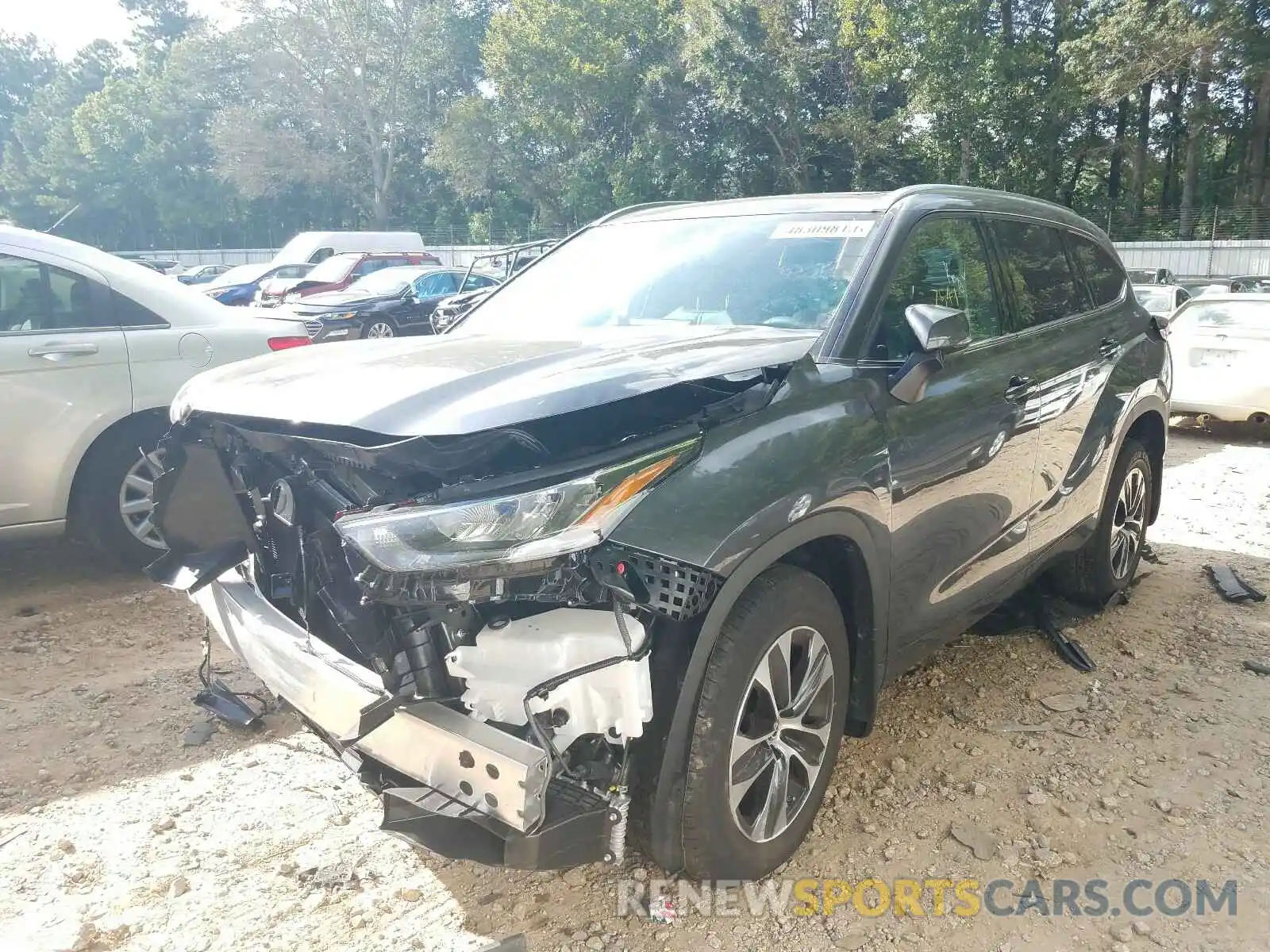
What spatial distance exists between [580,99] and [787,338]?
122 feet

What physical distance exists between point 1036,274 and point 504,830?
A: 311 cm

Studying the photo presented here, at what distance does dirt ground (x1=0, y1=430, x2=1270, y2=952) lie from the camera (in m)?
2.43

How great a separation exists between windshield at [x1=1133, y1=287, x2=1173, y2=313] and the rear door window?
10005mm

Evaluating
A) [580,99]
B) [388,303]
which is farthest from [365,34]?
[388,303]

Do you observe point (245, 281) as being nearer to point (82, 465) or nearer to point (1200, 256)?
point (82, 465)

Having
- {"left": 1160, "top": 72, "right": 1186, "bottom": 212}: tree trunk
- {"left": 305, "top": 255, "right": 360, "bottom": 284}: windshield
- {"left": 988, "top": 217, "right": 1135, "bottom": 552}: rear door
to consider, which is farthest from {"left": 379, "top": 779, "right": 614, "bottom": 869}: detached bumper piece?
{"left": 1160, "top": 72, "right": 1186, "bottom": 212}: tree trunk

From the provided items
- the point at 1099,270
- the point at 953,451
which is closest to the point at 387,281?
the point at 1099,270

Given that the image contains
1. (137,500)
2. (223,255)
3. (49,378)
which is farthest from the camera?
(223,255)

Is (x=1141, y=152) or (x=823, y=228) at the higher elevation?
(x=1141, y=152)

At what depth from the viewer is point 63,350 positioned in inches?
181

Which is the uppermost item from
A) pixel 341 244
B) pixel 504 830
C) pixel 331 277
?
pixel 341 244

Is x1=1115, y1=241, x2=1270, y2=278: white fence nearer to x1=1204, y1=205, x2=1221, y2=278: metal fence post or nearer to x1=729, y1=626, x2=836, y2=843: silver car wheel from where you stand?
x1=1204, y1=205, x2=1221, y2=278: metal fence post

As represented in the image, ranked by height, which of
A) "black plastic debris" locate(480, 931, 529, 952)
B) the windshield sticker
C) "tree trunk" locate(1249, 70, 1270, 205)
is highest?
"tree trunk" locate(1249, 70, 1270, 205)

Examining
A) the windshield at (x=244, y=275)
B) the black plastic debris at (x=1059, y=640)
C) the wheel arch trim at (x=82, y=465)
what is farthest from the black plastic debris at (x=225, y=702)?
the windshield at (x=244, y=275)
